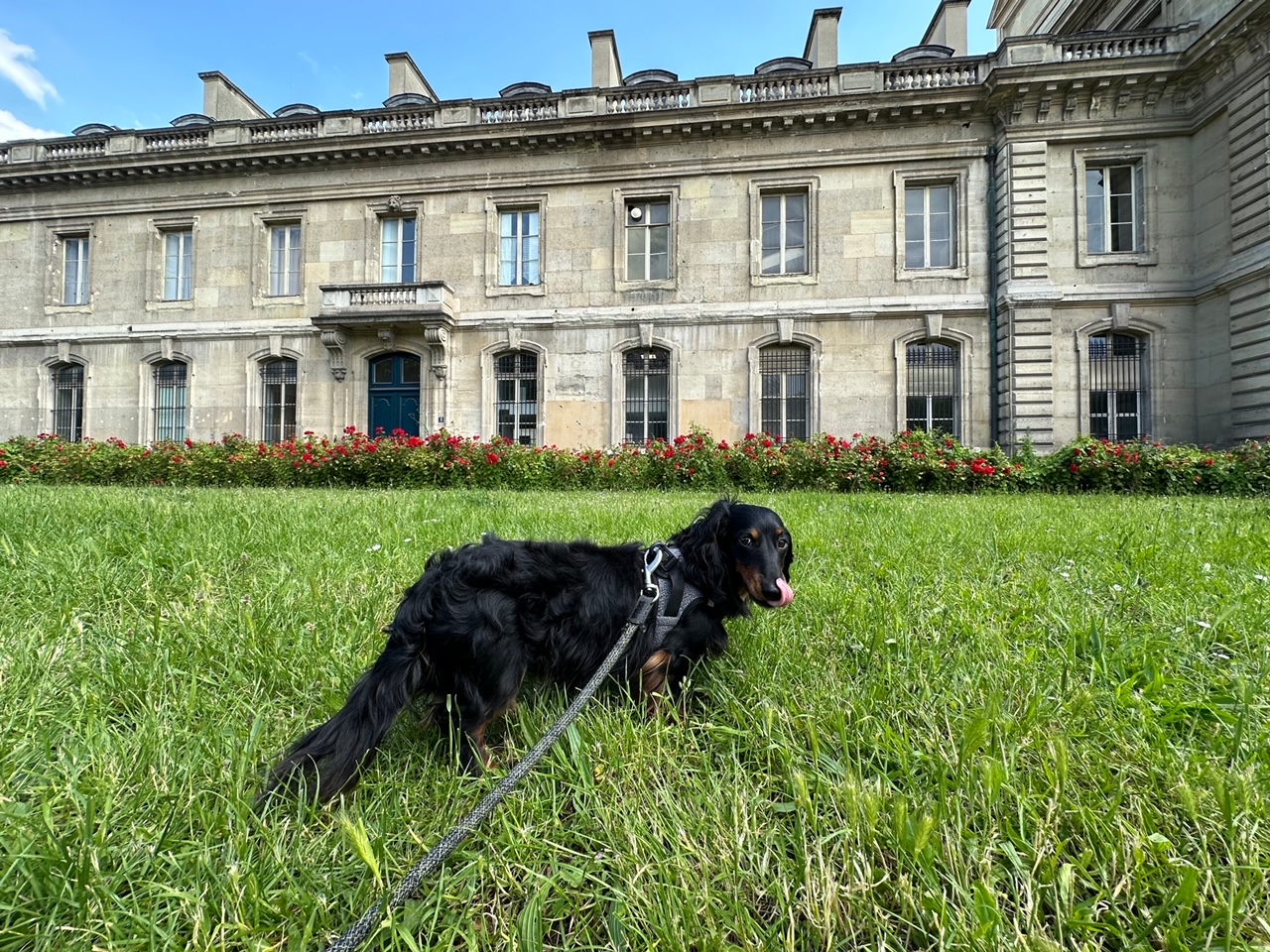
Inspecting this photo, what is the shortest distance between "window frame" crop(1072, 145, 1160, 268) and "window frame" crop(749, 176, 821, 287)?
236 inches

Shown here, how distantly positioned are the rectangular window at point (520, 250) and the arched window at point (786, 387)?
6944 millimetres

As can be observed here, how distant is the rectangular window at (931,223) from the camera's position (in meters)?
14.6

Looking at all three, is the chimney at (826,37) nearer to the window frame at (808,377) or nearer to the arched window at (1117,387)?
the window frame at (808,377)

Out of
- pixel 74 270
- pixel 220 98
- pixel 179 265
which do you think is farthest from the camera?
pixel 220 98

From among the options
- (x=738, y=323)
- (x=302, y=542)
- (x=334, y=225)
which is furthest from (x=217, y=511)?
(x=334, y=225)

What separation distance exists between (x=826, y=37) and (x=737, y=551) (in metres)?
19.4

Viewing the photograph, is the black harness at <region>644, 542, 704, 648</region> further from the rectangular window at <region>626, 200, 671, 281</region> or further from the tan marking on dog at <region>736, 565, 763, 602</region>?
the rectangular window at <region>626, 200, 671, 281</region>

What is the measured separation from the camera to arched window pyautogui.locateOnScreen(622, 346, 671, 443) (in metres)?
15.6

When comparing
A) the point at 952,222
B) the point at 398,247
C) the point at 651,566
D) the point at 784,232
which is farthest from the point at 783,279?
the point at 651,566

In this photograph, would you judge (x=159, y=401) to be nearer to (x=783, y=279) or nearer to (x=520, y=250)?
A: (x=520, y=250)

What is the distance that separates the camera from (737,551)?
1.98 metres

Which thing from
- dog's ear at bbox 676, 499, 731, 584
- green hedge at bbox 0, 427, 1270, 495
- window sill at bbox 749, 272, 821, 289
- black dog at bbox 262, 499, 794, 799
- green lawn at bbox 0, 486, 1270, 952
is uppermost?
window sill at bbox 749, 272, 821, 289

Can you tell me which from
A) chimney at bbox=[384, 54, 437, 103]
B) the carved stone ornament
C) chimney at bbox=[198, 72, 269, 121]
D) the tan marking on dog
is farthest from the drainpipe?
chimney at bbox=[198, 72, 269, 121]

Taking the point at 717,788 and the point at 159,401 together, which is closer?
the point at 717,788
